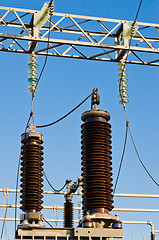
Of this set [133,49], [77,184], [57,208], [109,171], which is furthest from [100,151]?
[57,208]

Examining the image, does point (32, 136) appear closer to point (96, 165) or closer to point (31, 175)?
point (31, 175)

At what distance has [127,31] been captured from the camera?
1569 centimetres

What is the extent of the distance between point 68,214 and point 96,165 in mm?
8840

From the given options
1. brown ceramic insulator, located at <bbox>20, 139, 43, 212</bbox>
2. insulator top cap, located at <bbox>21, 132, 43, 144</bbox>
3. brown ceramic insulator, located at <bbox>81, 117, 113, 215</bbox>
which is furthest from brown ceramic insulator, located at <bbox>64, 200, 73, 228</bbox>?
brown ceramic insulator, located at <bbox>81, 117, 113, 215</bbox>

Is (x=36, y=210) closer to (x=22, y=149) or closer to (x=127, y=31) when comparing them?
(x=22, y=149)

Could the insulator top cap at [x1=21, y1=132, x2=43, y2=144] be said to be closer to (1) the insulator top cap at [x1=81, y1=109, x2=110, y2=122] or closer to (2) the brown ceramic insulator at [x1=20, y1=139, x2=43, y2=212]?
(2) the brown ceramic insulator at [x1=20, y1=139, x2=43, y2=212]

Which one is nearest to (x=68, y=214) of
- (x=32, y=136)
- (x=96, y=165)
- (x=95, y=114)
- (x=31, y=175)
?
(x=32, y=136)

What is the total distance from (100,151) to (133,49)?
173 inches

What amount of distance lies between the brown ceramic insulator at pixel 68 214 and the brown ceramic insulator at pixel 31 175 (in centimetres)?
702

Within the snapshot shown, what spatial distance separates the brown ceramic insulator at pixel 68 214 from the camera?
20184 millimetres

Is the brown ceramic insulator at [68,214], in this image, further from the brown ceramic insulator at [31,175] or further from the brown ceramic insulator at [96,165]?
the brown ceramic insulator at [96,165]

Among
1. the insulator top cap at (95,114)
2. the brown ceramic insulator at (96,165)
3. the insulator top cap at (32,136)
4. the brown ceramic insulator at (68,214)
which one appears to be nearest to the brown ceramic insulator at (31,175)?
the insulator top cap at (32,136)

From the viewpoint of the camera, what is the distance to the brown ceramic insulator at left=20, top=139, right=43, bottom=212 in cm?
1301

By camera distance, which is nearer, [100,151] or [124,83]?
[100,151]
